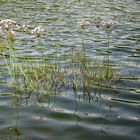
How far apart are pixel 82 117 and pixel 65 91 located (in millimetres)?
1784

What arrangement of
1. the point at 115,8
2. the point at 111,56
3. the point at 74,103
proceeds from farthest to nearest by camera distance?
the point at 115,8 → the point at 111,56 → the point at 74,103

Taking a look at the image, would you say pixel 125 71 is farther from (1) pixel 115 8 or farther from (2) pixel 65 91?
(1) pixel 115 8

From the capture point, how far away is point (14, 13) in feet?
78.6

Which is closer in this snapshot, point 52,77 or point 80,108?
point 80,108

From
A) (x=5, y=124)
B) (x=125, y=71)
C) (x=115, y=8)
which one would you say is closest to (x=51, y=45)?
(x=125, y=71)

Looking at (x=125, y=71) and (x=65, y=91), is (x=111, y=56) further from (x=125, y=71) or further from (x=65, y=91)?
(x=65, y=91)

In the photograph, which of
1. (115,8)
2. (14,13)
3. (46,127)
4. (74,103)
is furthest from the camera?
(115,8)

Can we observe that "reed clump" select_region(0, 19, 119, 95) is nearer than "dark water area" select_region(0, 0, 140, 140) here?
No

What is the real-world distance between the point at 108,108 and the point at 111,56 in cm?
543

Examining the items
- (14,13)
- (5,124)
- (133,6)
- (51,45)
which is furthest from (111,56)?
(133,6)

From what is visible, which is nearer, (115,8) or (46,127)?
(46,127)

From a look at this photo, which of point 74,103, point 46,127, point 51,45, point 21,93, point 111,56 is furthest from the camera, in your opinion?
point 51,45

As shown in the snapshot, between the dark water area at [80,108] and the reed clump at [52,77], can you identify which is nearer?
the dark water area at [80,108]

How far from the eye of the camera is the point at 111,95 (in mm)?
8344
